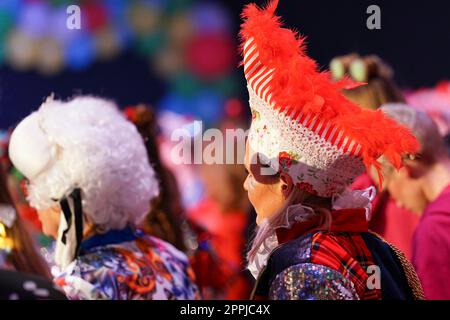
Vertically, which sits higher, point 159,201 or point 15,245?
point 15,245

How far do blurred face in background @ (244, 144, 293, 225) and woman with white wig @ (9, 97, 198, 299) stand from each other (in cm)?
71

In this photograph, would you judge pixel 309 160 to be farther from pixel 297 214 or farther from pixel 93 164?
pixel 93 164

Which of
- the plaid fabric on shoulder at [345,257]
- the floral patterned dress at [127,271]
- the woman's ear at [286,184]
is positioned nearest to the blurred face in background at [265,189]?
the woman's ear at [286,184]

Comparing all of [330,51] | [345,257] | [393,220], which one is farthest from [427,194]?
[345,257]

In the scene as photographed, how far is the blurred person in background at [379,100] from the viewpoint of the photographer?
3666mm

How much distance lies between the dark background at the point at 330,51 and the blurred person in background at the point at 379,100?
3.1 inches

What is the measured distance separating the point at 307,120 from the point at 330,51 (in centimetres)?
188

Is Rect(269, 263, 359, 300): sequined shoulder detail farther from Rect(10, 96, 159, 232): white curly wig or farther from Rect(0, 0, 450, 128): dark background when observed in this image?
Rect(0, 0, 450, 128): dark background

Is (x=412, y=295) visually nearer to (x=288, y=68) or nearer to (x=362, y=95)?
(x=288, y=68)

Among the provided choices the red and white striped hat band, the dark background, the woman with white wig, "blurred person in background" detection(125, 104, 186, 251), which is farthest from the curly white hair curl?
the red and white striped hat band

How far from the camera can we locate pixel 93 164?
9.47ft

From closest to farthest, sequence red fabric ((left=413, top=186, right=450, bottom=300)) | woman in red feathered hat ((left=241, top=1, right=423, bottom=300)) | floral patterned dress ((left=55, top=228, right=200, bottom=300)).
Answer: woman in red feathered hat ((left=241, top=1, right=423, bottom=300)), floral patterned dress ((left=55, top=228, right=200, bottom=300)), red fabric ((left=413, top=186, right=450, bottom=300))

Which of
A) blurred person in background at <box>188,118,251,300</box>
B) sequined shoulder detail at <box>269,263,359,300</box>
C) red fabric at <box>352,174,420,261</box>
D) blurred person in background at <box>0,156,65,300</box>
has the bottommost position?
blurred person in background at <box>188,118,251,300</box>

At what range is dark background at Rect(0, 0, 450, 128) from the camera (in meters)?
3.64
